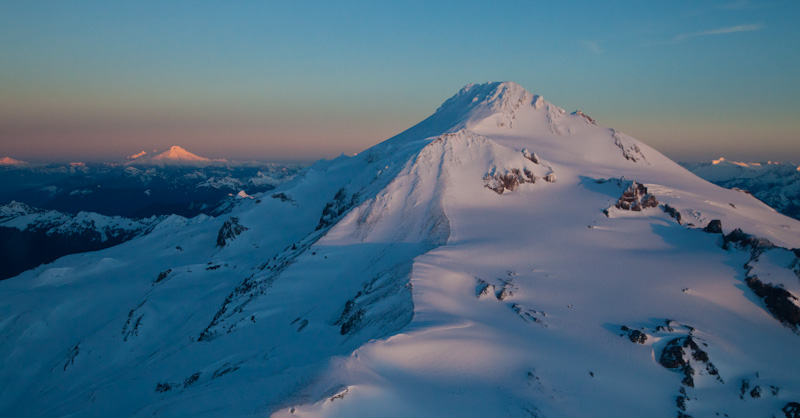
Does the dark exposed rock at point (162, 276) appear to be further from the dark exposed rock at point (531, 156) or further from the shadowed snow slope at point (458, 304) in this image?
the dark exposed rock at point (531, 156)

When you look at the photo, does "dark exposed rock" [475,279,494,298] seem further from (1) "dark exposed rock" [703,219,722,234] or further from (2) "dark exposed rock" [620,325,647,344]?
(1) "dark exposed rock" [703,219,722,234]

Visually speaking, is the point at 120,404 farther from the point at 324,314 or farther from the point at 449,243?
the point at 449,243

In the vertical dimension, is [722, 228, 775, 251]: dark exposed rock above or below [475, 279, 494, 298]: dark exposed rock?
above

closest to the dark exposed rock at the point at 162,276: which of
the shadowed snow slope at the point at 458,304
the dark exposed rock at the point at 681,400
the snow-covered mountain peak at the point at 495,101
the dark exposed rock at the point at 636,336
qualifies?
the shadowed snow slope at the point at 458,304

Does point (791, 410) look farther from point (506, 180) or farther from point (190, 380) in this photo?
point (190, 380)

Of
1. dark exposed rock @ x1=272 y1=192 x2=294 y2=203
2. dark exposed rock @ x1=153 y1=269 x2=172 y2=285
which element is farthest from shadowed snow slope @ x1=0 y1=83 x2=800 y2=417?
dark exposed rock @ x1=272 y1=192 x2=294 y2=203

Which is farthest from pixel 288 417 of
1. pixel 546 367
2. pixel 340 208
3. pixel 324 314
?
pixel 340 208
